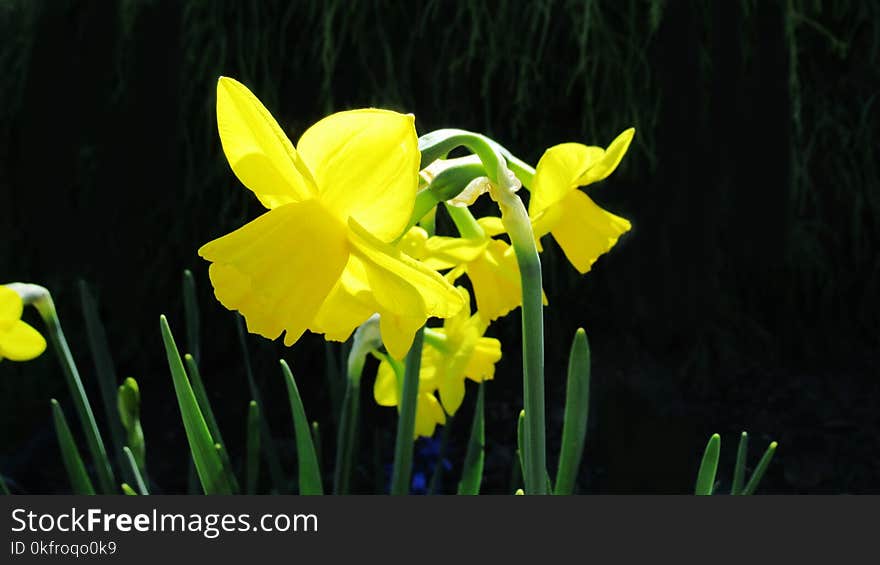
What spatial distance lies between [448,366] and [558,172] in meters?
0.29

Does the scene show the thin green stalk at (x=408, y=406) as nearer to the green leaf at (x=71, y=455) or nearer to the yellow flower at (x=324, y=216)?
the yellow flower at (x=324, y=216)

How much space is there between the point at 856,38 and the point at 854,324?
0.49m

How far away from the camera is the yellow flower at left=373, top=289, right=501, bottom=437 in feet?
2.56

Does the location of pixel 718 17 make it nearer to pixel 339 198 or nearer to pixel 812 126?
pixel 812 126

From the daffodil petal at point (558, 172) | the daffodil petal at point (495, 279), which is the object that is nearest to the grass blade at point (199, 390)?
the daffodil petal at point (495, 279)

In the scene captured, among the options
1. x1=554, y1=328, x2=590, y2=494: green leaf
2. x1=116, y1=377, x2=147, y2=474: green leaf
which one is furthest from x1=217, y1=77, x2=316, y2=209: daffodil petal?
x1=116, y1=377, x2=147, y2=474: green leaf

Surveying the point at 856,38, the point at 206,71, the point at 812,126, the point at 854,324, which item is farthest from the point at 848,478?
the point at 206,71

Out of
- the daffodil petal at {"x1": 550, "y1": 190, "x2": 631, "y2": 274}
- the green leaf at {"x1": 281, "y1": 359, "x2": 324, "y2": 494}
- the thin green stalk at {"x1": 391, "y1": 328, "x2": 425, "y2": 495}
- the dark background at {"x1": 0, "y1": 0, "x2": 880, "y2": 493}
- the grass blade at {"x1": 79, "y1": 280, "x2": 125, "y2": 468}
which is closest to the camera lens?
the daffodil petal at {"x1": 550, "y1": 190, "x2": 631, "y2": 274}

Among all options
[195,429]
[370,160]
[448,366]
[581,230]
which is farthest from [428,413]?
[370,160]

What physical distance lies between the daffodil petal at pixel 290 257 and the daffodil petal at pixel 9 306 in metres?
0.32

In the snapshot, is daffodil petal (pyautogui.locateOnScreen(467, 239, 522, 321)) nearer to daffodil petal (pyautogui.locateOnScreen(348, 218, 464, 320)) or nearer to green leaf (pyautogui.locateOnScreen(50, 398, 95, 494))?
daffodil petal (pyautogui.locateOnScreen(348, 218, 464, 320))

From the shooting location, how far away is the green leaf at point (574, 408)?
0.75 meters

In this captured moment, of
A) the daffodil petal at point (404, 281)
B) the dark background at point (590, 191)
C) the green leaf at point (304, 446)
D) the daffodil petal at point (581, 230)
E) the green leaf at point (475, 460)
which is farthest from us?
the dark background at point (590, 191)

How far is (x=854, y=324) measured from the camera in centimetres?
168
